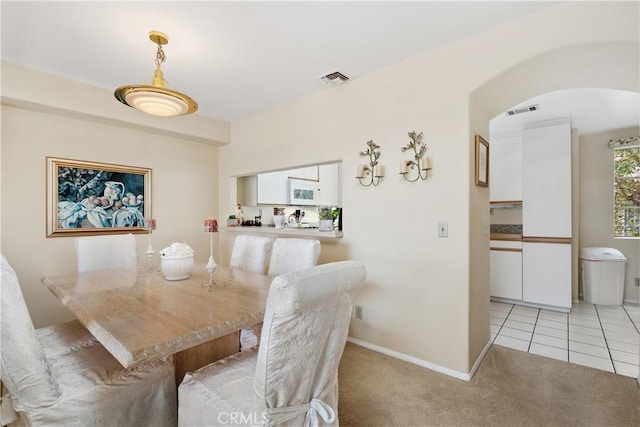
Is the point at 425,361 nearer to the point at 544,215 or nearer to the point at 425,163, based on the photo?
the point at 425,163

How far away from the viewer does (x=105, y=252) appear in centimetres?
265

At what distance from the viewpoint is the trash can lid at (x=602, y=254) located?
12.4ft

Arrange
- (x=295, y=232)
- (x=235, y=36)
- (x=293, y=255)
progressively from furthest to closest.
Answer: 1. (x=295, y=232)
2. (x=293, y=255)
3. (x=235, y=36)

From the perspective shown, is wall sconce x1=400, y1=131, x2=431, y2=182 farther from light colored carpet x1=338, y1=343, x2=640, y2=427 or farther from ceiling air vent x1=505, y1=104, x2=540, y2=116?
ceiling air vent x1=505, y1=104, x2=540, y2=116

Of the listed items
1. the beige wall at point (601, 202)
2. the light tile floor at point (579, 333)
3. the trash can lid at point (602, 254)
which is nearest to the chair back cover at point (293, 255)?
the light tile floor at point (579, 333)

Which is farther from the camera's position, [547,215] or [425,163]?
[547,215]

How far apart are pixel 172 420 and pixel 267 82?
8.92 ft

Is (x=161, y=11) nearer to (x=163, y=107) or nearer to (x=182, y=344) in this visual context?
(x=163, y=107)

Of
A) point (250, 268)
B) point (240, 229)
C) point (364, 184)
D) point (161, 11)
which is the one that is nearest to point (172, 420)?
point (250, 268)

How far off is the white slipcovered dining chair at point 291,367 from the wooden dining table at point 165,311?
0.22 m

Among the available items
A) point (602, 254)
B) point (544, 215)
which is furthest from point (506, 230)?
point (602, 254)

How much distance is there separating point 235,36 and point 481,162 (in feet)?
6.86

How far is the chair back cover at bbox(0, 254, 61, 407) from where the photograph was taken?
1063mm

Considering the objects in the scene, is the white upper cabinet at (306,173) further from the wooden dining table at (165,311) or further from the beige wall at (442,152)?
the wooden dining table at (165,311)
